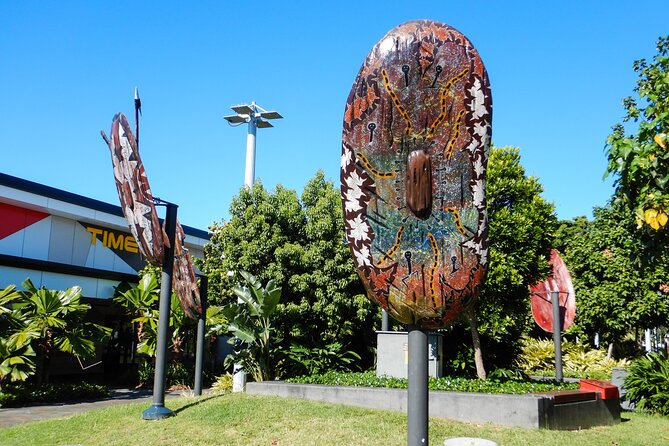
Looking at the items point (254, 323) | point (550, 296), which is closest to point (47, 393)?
point (254, 323)

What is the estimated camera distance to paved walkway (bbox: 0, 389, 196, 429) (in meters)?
11.7

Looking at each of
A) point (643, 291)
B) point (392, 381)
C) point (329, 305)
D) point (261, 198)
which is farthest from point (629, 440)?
point (643, 291)

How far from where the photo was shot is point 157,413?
9.15 m

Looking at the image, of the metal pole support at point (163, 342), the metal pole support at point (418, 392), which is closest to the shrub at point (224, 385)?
the metal pole support at point (163, 342)

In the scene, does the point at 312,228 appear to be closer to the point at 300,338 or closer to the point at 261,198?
the point at 261,198

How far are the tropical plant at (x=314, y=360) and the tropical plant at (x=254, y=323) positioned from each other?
763 millimetres

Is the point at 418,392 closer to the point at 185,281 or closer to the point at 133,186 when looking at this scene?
the point at 133,186

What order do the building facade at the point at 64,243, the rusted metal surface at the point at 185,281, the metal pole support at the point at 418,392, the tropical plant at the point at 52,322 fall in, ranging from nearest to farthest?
the metal pole support at the point at 418,392
the rusted metal surface at the point at 185,281
the tropical plant at the point at 52,322
the building facade at the point at 64,243

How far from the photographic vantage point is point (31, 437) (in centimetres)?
861

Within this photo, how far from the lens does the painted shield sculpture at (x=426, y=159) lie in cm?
357

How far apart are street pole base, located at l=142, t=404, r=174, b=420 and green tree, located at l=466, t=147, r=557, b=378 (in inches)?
271

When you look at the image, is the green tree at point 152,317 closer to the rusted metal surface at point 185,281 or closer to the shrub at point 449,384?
the rusted metal surface at point 185,281

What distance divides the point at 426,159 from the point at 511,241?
33.0ft

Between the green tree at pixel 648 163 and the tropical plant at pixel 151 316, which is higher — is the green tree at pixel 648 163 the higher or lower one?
the higher one
